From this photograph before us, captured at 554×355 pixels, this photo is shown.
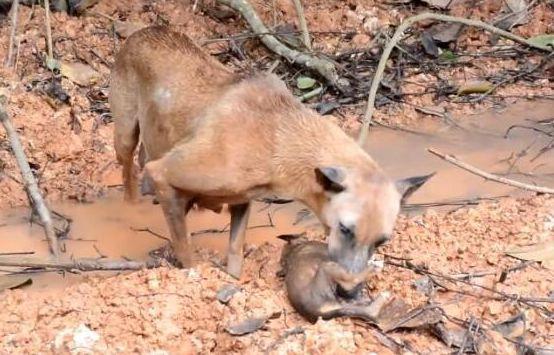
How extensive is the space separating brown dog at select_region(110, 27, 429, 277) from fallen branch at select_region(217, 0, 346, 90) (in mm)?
3048

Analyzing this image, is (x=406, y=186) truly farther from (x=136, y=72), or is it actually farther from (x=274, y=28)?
(x=274, y=28)

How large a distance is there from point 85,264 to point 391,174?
2984 millimetres

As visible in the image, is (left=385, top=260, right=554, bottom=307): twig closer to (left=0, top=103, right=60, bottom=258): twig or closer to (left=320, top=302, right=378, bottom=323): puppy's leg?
(left=320, top=302, right=378, bottom=323): puppy's leg

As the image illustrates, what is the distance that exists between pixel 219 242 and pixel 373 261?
135 cm

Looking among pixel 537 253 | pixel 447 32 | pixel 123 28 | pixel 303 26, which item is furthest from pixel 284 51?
pixel 537 253

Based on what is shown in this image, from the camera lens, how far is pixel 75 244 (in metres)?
7.03

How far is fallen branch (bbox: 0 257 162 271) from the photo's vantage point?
20.4ft

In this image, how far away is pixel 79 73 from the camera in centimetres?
954

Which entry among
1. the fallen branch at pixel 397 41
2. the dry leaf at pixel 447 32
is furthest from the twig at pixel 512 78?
the dry leaf at pixel 447 32

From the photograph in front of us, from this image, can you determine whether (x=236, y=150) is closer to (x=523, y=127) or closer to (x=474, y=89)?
(x=523, y=127)

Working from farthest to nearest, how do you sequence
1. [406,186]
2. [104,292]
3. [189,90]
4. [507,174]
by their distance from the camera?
[507,174] < [189,90] < [104,292] < [406,186]

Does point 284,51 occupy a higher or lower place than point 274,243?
higher

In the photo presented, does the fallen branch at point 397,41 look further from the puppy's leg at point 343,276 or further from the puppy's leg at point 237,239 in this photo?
the puppy's leg at point 343,276

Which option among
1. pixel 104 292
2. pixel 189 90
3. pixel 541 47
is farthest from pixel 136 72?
pixel 541 47
